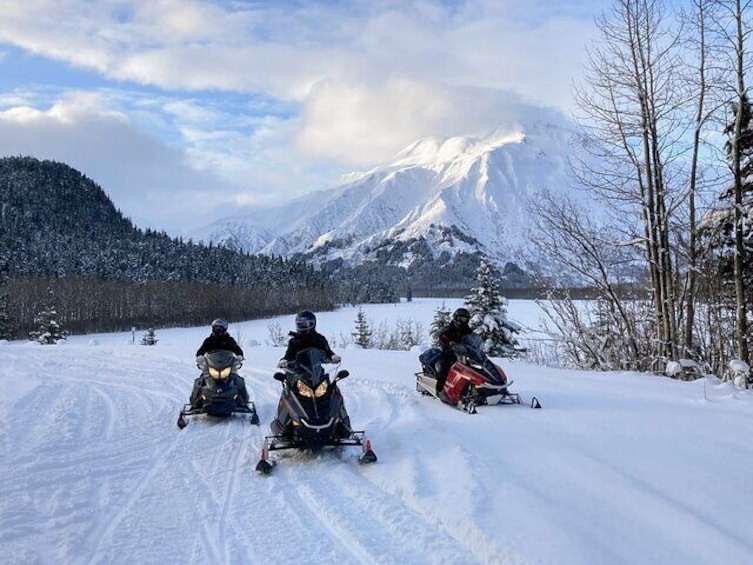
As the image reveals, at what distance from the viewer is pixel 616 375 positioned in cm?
1140

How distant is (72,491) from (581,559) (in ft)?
15.2

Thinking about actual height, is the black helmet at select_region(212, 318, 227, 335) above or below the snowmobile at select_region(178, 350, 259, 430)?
above

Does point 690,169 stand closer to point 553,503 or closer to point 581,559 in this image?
point 553,503

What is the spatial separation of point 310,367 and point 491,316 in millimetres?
19687

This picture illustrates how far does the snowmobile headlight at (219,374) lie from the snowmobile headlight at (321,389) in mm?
2719

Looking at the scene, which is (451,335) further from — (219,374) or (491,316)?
(491,316)

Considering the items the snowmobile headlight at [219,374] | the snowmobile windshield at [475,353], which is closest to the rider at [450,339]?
the snowmobile windshield at [475,353]

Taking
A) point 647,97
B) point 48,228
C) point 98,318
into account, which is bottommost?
point 98,318

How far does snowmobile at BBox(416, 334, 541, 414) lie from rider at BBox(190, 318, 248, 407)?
3.23 m

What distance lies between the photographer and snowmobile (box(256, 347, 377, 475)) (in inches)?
264

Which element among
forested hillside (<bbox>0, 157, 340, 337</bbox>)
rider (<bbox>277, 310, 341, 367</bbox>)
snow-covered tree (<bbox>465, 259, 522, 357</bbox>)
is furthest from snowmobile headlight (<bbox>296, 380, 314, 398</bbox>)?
forested hillside (<bbox>0, 157, 340, 337</bbox>)

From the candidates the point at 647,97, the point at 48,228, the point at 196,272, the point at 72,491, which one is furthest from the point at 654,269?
the point at 48,228

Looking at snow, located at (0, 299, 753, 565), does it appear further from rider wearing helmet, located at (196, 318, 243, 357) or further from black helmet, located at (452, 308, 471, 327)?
black helmet, located at (452, 308, 471, 327)

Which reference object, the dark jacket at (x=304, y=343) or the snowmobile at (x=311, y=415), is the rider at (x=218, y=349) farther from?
the snowmobile at (x=311, y=415)
